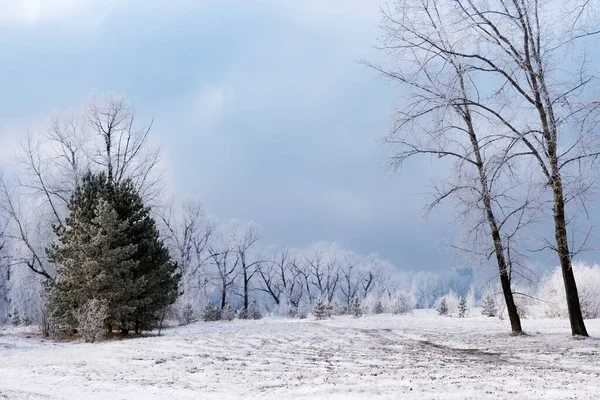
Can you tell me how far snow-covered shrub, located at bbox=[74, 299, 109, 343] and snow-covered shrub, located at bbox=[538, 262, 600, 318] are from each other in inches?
919

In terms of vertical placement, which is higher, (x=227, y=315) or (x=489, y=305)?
(x=489, y=305)

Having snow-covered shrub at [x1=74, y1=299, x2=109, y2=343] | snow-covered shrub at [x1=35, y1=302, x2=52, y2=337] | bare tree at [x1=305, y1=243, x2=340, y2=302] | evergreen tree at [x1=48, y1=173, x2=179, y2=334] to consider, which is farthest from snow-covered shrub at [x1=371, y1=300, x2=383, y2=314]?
snow-covered shrub at [x1=74, y1=299, x2=109, y2=343]

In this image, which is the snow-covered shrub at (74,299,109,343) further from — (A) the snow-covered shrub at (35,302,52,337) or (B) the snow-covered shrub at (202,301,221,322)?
(B) the snow-covered shrub at (202,301,221,322)

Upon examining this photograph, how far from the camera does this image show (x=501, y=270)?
1808 cm

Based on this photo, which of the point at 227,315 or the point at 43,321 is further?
the point at 227,315

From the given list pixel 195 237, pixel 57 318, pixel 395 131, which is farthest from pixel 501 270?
pixel 195 237

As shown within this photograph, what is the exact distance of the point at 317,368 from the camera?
11.2 metres

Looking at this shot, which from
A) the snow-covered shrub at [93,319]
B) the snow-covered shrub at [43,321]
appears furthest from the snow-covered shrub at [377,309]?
the snow-covered shrub at [93,319]

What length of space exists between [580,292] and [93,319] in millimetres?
26486

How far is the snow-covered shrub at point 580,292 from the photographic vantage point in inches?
1218

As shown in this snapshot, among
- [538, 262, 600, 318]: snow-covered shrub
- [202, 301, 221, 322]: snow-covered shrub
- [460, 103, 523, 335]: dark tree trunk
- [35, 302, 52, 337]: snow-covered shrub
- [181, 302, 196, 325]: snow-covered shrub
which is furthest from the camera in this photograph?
[202, 301, 221, 322]: snow-covered shrub

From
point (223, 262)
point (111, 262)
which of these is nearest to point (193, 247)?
point (223, 262)

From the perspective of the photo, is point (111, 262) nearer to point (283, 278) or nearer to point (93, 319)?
point (93, 319)

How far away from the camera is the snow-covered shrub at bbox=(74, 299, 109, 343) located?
20.8 m
